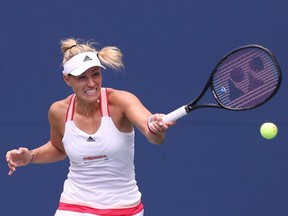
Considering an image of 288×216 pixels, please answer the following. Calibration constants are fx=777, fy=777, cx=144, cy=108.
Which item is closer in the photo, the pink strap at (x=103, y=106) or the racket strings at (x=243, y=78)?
the racket strings at (x=243, y=78)

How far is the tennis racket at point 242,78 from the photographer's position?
126 inches

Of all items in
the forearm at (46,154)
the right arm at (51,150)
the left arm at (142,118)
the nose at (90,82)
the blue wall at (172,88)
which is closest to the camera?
the left arm at (142,118)

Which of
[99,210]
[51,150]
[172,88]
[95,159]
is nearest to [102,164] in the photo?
[95,159]

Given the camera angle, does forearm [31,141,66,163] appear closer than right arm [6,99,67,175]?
No

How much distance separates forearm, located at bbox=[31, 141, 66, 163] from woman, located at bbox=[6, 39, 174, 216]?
13 cm

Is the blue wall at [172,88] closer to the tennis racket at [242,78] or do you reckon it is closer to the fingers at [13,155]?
the fingers at [13,155]

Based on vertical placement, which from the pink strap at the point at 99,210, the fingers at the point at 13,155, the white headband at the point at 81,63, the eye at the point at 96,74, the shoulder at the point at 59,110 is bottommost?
the pink strap at the point at 99,210

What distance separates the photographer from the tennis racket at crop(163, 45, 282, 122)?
320 cm

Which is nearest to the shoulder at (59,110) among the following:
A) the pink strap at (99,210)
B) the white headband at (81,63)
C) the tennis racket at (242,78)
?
the white headband at (81,63)

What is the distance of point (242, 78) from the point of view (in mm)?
3312

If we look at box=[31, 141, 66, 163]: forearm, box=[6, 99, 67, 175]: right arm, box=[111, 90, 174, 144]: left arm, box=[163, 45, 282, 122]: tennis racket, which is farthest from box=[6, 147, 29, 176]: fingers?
box=[163, 45, 282, 122]: tennis racket

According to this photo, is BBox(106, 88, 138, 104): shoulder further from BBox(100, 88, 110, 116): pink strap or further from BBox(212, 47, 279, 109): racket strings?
BBox(212, 47, 279, 109): racket strings

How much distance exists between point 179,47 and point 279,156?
88 cm

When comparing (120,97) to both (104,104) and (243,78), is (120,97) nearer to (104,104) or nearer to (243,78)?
(104,104)
